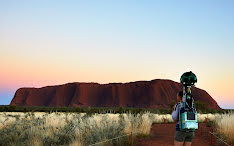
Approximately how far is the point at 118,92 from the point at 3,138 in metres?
124

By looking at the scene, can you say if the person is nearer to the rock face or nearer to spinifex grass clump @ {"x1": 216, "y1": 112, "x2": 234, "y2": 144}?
spinifex grass clump @ {"x1": 216, "y1": 112, "x2": 234, "y2": 144}

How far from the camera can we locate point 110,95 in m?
136

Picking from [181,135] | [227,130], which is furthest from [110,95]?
[181,135]

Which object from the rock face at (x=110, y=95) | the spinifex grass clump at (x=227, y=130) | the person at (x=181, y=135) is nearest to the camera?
the person at (x=181, y=135)

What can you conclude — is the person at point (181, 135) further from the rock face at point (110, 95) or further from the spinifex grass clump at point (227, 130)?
the rock face at point (110, 95)

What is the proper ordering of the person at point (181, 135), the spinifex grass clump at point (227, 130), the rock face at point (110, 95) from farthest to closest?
the rock face at point (110, 95), the spinifex grass clump at point (227, 130), the person at point (181, 135)

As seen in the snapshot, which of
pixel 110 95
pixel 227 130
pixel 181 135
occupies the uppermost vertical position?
pixel 110 95

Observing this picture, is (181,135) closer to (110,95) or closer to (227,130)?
(227,130)

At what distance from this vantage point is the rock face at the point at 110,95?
126500mm

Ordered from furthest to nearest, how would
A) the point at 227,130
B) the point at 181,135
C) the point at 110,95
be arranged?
1. the point at 110,95
2. the point at 227,130
3. the point at 181,135

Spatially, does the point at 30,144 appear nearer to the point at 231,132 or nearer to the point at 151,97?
the point at 231,132

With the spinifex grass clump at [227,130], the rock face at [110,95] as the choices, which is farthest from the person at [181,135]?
the rock face at [110,95]

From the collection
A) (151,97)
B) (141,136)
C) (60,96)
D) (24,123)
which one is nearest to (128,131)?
(141,136)

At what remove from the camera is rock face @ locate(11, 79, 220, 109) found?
12650cm
